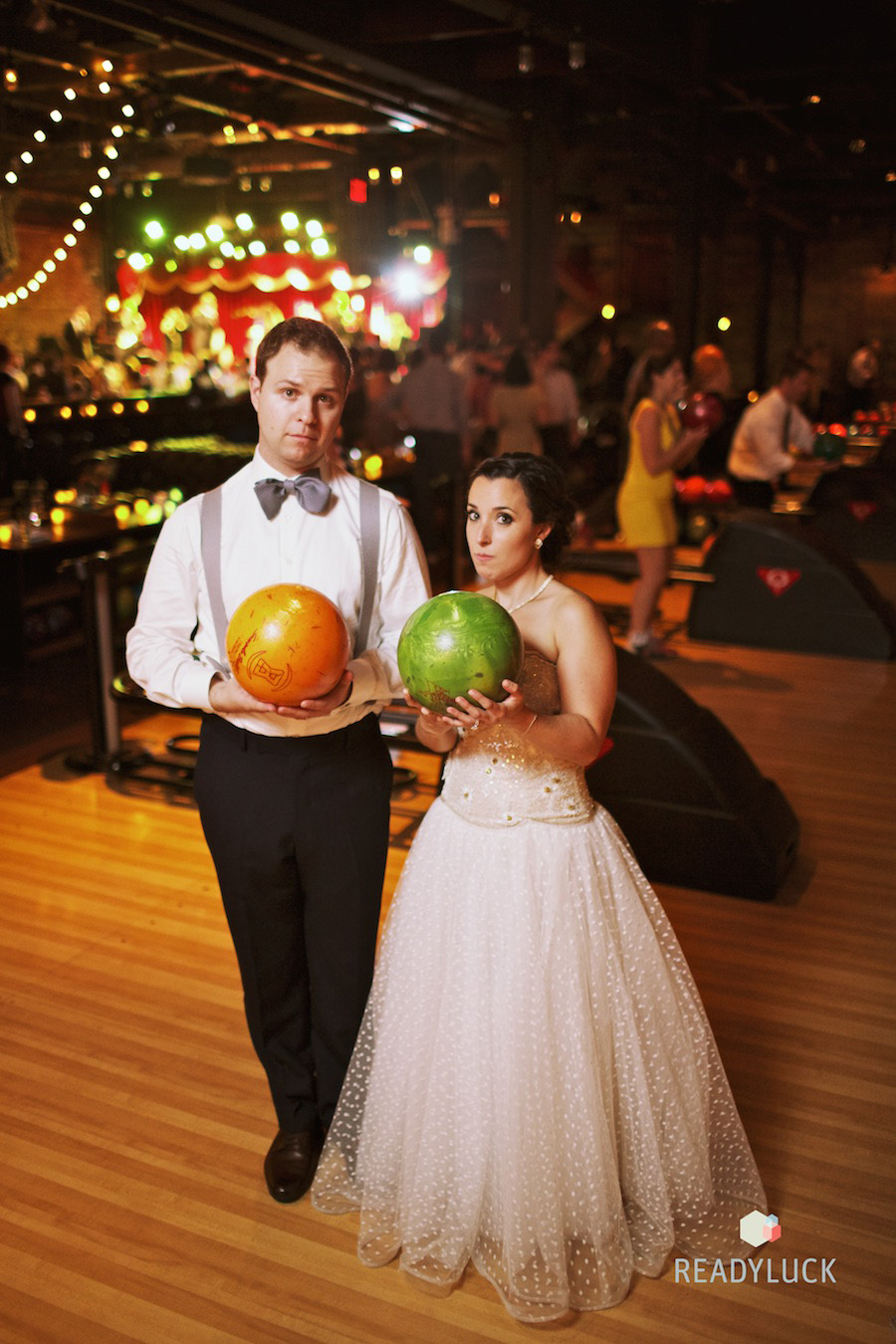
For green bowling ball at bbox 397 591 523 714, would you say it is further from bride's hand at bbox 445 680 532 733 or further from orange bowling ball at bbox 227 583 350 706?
orange bowling ball at bbox 227 583 350 706

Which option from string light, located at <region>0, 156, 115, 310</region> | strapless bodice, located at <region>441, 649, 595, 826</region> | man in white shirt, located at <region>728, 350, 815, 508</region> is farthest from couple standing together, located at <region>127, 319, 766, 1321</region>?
string light, located at <region>0, 156, 115, 310</region>

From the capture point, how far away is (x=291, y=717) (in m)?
2.15

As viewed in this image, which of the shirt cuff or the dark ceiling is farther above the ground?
the dark ceiling

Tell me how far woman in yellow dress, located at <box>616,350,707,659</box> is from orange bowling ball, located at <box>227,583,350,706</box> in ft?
15.0

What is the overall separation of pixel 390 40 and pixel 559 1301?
8251 millimetres

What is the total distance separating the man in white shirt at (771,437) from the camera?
787 cm

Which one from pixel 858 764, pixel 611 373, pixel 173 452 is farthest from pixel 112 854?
pixel 611 373

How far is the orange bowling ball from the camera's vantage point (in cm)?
202

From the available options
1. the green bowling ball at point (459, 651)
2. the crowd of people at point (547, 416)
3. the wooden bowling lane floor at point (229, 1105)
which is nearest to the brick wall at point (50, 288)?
the crowd of people at point (547, 416)

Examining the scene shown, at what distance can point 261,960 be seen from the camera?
247cm

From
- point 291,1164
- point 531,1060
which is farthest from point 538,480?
point 291,1164

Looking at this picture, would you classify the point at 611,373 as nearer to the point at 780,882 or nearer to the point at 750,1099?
the point at 780,882

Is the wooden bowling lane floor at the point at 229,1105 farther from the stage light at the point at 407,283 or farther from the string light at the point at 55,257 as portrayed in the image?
A: the stage light at the point at 407,283

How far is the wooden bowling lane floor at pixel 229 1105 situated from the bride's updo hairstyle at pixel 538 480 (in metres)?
1.51
